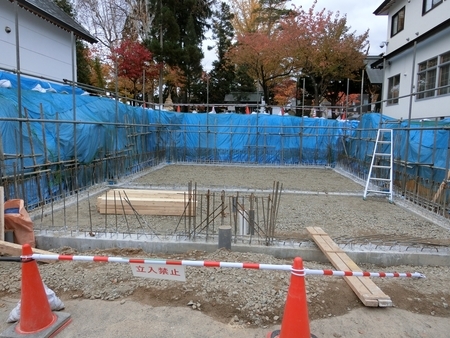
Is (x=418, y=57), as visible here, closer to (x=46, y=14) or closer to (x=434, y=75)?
(x=434, y=75)

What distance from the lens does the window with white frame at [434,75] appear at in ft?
36.7

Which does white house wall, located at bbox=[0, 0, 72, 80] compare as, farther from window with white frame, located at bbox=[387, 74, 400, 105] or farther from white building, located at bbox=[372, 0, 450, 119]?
window with white frame, located at bbox=[387, 74, 400, 105]

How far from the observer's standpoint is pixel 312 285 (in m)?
3.39

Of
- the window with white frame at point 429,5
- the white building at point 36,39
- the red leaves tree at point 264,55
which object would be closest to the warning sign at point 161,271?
the white building at point 36,39

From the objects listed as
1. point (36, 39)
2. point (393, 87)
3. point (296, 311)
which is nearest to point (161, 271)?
point (296, 311)

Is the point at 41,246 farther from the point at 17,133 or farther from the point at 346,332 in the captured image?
the point at 346,332

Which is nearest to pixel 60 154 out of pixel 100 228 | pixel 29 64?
pixel 100 228

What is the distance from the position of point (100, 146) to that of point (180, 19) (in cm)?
1720

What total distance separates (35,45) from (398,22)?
15.9 meters

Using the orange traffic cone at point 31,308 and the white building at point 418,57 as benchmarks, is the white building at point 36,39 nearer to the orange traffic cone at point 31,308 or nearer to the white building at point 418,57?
the orange traffic cone at point 31,308

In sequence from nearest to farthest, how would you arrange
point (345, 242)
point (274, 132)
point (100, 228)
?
point (345, 242) → point (100, 228) → point (274, 132)

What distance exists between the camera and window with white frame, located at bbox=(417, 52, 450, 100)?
36.7 feet

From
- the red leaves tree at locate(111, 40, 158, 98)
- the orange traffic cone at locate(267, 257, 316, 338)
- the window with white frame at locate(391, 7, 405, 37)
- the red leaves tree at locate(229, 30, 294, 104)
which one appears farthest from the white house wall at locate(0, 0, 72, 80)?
the window with white frame at locate(391, 7, 405, 37)

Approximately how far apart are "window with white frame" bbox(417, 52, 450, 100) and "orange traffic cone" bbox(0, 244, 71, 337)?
467 inches
